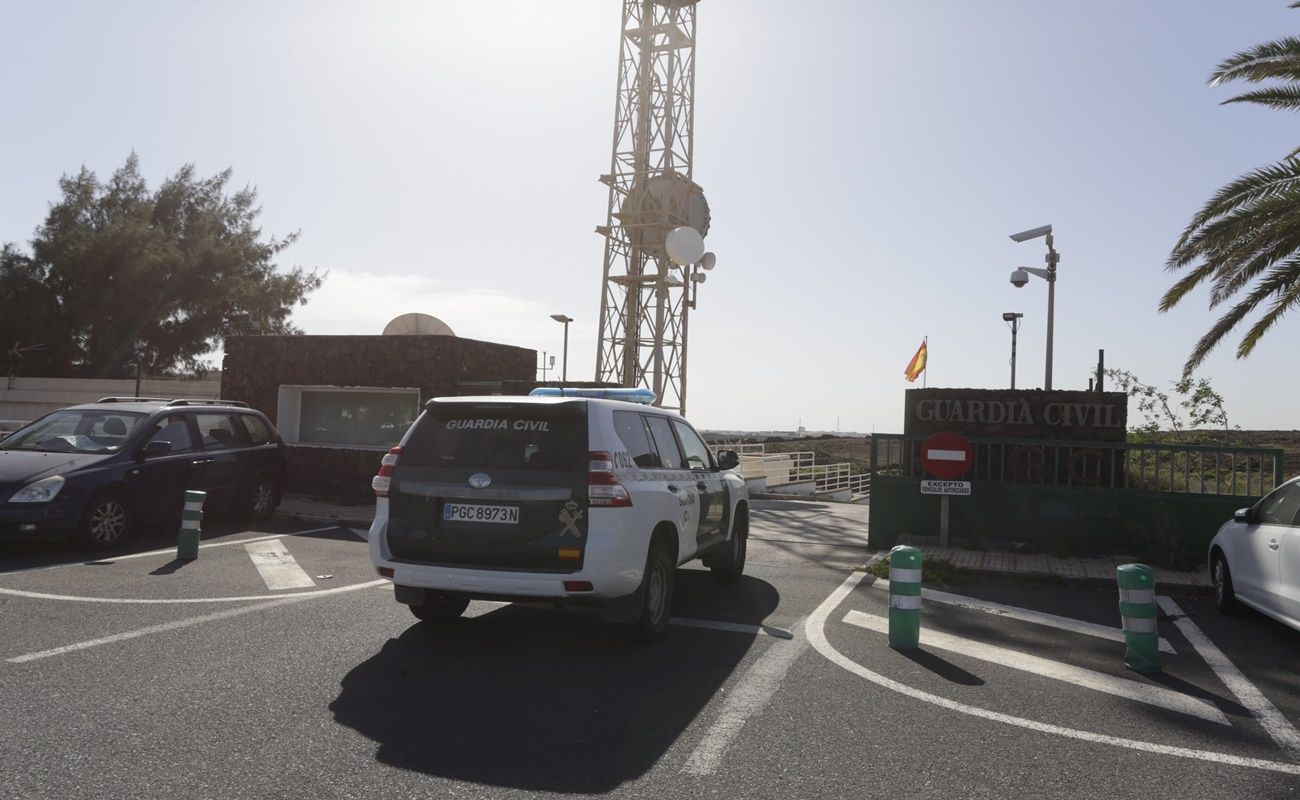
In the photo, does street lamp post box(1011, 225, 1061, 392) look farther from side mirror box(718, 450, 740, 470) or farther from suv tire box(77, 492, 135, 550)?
suv tire box(77, 492, 135, 550)

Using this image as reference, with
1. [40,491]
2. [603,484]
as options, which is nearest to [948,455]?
[603,484]

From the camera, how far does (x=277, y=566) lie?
973 cm

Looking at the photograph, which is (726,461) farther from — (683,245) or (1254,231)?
(683,245)

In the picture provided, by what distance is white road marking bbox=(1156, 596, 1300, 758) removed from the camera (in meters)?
4.95

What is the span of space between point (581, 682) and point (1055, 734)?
262cm

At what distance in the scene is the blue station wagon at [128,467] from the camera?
9.84 m

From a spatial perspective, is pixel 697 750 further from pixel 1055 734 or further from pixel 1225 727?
pixel 1225 727

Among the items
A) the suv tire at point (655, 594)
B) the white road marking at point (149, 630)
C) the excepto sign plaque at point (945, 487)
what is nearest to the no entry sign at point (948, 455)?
the excepto sign plaque at point (945, 487)

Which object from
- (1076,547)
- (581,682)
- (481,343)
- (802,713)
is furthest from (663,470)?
(481,343)

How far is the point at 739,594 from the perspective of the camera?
8.93m

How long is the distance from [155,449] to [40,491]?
1.48 metres

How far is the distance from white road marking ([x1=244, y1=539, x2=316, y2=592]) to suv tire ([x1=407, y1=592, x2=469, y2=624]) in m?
→ 2.08

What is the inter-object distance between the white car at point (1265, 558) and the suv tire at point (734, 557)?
14.2 ft

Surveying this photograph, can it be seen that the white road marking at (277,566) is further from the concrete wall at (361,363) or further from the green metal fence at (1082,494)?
the green metal fence at (1082,494)
